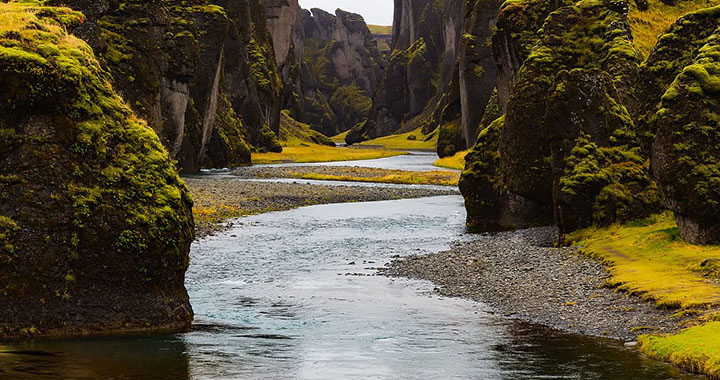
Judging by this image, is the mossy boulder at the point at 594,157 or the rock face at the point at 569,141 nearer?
the mossy boulder at the point at 594,157

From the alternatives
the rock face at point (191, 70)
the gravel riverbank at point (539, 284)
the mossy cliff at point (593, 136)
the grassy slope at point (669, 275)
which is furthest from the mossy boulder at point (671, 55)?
the rock face at point (191, 70)

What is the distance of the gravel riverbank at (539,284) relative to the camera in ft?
76.8

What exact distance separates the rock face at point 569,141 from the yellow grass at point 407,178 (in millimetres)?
37998

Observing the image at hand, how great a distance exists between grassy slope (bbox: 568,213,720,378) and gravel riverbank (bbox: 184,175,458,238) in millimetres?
23069

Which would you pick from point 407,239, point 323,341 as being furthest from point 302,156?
point 323,341

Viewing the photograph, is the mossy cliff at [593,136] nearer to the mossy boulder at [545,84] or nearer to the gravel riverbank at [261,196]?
the mossy boulder at [545,84]

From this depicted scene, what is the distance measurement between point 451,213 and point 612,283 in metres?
31.7

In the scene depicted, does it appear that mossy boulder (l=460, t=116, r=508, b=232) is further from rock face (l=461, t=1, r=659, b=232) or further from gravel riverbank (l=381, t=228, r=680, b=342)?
gravel riverbank (l=381, t=228, r=680, b=342)

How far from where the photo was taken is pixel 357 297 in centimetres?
2875

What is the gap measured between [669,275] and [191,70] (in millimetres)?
75421

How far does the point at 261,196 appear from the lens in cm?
6781

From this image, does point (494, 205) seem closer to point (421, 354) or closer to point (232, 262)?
point (232, 262)

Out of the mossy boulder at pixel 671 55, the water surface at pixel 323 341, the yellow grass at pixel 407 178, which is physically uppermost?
the mossy boulder at pixel 671 55

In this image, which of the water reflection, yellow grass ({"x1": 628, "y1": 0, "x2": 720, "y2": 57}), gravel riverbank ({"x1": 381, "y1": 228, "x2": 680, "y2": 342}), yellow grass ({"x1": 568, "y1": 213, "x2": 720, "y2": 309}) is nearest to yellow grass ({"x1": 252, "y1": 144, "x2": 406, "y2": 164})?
yellow grass ({"x1": 628, "y1": 0, "x2": 720, "y2": 57})
